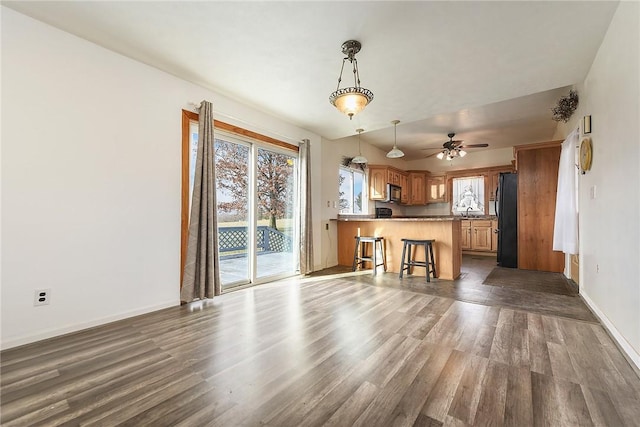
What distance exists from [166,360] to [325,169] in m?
4.32

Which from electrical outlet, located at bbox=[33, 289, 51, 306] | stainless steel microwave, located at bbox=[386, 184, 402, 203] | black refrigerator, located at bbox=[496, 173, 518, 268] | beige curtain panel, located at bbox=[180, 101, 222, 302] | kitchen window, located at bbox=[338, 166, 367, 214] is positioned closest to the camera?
electrical outlet, located at bbox=[33, 289, 51, 306]

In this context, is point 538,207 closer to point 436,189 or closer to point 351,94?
point 436,189

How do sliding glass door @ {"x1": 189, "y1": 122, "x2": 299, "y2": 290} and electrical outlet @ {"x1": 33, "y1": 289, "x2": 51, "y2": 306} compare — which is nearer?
electrical outlet @ {"x1": 33, "y1": 289, "x2": 51, "y2": 306}

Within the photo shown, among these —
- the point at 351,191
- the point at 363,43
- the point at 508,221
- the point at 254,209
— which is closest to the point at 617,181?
the point at 363,43

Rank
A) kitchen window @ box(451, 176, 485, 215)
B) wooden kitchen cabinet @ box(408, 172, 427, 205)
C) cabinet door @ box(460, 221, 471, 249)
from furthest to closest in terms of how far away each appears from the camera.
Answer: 1. wooden kitchen cabinet @ box(408, 172, 427, 205)
2. kitchen window @ box(451, 176, 485, 215)
3. cabinet door @ box(460, 221, 471, 249)

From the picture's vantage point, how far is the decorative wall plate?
294cm

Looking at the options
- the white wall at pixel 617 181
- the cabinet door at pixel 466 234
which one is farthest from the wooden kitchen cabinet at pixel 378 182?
the white wall at pixel 617 181

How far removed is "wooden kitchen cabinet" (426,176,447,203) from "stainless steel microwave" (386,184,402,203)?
1143 millimetres

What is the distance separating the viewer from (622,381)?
169 centimetres

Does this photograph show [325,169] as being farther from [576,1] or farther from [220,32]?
[576,1]

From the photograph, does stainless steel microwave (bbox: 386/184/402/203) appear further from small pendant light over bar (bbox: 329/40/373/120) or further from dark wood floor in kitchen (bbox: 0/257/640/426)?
small pendant light over bar (bbox: 329/40/373/120)

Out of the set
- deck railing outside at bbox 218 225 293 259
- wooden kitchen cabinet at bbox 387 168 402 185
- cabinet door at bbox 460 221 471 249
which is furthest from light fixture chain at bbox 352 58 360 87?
cabinet door at bbox 460 221 471 249

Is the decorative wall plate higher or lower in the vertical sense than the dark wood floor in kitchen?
higher

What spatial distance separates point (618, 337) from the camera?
2172 mm
